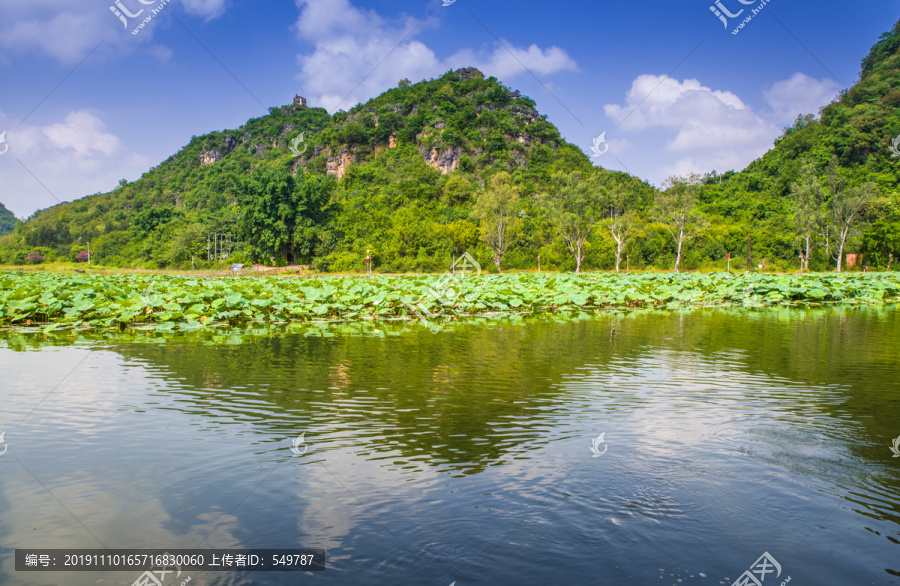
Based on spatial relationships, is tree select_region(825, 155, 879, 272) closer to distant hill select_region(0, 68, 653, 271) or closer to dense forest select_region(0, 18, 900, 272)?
dense forest select_region(0, 18, 900, 272)

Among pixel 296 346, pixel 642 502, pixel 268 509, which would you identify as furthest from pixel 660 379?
pixel 296 346

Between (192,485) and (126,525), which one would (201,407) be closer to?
(192,485)

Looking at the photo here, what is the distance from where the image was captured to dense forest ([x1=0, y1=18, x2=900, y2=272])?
50.1m

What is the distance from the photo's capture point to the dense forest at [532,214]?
164 feet

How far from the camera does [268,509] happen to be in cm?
A: 297

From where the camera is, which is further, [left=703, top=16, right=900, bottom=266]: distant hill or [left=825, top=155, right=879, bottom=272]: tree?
[left=703, top=16, right=900, bottom=266]: distant hill

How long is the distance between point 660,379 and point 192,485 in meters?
4.81

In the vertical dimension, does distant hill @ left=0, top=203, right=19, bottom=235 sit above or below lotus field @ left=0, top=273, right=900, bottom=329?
above

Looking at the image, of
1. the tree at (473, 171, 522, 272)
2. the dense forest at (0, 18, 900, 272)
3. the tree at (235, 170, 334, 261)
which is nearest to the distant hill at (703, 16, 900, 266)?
the dense forest at (0, 18, 900, 272)
